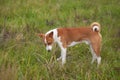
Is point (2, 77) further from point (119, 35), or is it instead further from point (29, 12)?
point (29, 12)

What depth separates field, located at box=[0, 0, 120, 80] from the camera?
5691mm

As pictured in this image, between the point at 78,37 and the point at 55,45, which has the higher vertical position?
the point at 78,37

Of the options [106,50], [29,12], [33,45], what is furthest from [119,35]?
[29,12]

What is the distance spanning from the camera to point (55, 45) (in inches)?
279

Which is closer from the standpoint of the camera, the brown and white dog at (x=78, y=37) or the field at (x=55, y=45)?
the field at (x=55, y=45)

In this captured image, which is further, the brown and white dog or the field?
the brown and white dog

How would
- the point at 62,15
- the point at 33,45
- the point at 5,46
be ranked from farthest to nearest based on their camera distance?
1. the point at 62,15
2. the point at 33,45
3. the point at 5,46

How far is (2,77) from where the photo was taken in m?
5.09

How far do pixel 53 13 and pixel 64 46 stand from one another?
126 inches

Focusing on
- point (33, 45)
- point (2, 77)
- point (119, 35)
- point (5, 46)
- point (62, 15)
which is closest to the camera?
point (2, 77)

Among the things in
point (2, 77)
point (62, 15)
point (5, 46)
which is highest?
point (62, 15)

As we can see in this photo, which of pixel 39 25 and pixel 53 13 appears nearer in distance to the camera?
pixel 39 25

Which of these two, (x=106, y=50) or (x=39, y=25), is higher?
(x=39, y=25)

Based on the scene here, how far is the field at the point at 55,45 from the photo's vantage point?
569 cm
